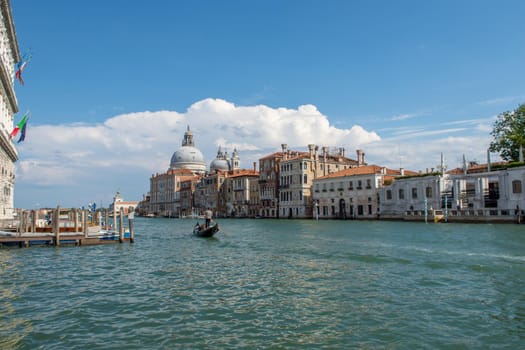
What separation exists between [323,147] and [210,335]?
53679 millimetres

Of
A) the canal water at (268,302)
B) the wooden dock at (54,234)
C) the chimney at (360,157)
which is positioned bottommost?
the canal water at (268,302)

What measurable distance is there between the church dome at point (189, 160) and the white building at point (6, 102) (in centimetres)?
6873

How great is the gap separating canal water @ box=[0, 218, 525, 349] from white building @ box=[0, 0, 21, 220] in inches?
310

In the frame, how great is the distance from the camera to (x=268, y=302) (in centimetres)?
851

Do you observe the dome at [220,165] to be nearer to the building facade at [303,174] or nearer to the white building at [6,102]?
the building facade at [303,174]

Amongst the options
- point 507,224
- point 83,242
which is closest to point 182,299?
point 83,242

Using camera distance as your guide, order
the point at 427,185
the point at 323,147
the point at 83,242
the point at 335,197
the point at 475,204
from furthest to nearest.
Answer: the point at 323,147, the point at 335,197, the point at 427,185, the point at 475,204, the point at 83,242

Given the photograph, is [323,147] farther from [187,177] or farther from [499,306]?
[499,306]

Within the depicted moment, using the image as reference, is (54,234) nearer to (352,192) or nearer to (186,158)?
(352,192)

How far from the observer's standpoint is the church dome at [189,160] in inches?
3787

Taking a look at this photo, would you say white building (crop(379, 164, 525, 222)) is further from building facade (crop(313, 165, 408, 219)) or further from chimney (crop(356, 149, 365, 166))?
chimney (crop(356, 149, 365, 166))

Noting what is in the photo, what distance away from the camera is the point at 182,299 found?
346 inches

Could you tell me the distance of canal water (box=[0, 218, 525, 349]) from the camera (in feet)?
20.8

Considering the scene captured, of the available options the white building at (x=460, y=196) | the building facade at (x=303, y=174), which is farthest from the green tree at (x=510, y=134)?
the building facade at (x=303, y=174)
